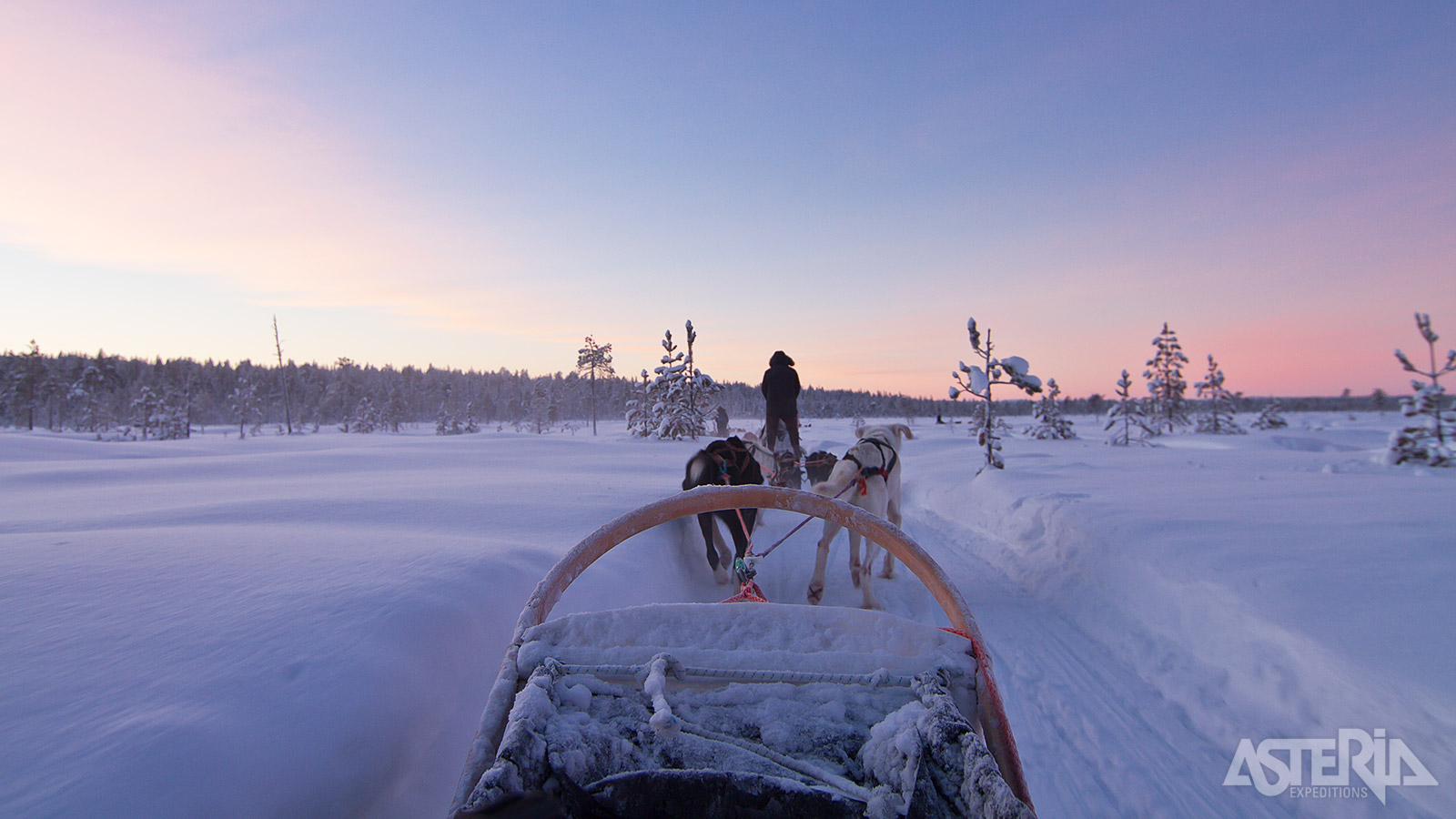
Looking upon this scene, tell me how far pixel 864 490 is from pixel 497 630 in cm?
327

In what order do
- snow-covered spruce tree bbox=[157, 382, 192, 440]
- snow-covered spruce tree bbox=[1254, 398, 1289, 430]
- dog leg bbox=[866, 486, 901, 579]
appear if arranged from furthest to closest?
snow-covered spruce tree bbox=[157, 382, 192, 440] < snow-covered spruce tree bbox=[1254, 398, 1289, 430] < dog leg bbox=[866, 486, 901, 579]

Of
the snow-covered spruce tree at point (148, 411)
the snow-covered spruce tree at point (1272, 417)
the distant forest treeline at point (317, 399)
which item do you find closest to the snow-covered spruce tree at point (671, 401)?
the distant forest treeline at point (317, 399)

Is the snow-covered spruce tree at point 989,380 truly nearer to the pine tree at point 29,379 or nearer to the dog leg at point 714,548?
the dog leg at point 714,548

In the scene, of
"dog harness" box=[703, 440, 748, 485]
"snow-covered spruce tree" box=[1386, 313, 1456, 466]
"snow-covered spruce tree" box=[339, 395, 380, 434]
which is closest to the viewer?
"dog harness" box=[703, 440, 748, 485]

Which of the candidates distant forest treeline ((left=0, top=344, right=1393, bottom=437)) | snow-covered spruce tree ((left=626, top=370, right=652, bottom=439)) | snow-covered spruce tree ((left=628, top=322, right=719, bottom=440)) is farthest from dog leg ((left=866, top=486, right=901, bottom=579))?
distant forest treeline ((left=0, top=344, right=1393, bottom=437))

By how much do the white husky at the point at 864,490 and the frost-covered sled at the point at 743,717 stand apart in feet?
9.33

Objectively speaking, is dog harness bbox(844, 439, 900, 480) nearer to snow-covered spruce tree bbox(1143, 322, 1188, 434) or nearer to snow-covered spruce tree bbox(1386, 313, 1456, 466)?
snow-covered spruce tree bbox(1386, 313, 1456, 466)

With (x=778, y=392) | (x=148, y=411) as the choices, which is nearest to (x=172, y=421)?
(x=148, y=411)

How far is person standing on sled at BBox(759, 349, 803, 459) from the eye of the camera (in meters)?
8.36

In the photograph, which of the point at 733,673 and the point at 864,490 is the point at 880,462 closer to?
the point at 864,490

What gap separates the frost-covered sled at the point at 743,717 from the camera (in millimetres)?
1111

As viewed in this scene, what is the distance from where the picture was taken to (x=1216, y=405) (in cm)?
3950

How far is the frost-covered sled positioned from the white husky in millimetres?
2843

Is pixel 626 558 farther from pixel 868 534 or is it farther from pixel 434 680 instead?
pixel 868 534
